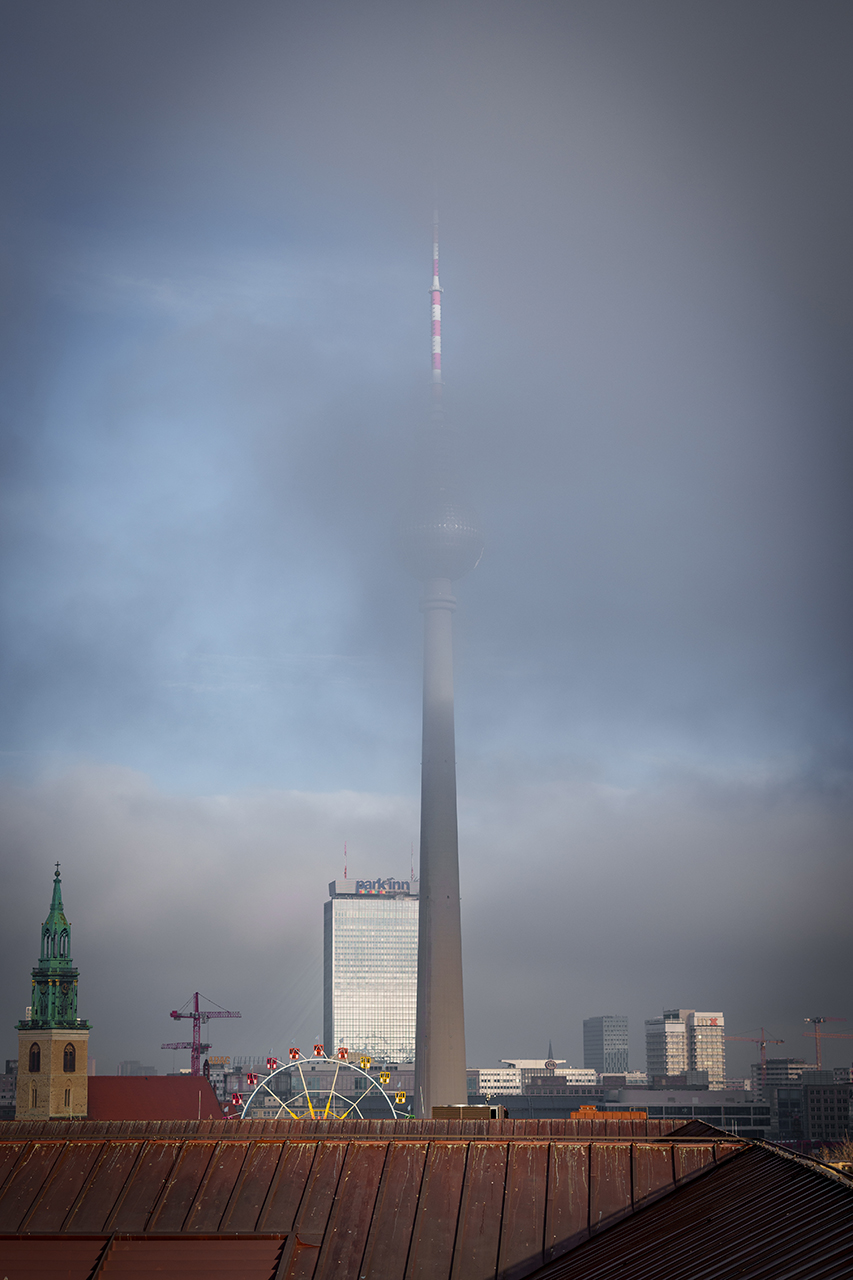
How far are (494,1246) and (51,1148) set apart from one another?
16.2m

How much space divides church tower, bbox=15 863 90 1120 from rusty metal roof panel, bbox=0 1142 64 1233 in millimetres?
96809

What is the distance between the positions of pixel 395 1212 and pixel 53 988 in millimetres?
107112

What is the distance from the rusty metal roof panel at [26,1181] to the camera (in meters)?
43.7

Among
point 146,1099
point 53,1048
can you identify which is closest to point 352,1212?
point 53,1048

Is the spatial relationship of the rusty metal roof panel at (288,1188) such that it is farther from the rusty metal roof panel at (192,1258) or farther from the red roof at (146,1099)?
the red roof at (146,1099)

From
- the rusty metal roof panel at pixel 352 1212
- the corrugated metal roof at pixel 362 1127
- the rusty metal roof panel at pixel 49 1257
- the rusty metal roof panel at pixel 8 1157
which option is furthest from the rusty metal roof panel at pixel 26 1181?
the corrugated metal roof at pixel 362 1127

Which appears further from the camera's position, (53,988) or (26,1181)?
(53,988)

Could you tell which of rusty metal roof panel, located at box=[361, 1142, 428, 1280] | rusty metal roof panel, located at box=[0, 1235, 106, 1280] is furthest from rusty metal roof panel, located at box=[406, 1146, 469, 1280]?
rusty metal roof panel, located at box=[0, 1235, 106, 1280]

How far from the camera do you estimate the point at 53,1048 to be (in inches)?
5433

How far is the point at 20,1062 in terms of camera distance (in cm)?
Result: 14062

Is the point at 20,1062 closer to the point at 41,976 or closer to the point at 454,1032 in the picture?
the point at 41,976

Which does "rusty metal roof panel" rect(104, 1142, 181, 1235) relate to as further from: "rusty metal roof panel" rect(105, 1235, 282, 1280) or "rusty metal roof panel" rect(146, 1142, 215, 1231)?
"rusty metal roof panel" rect(105, 1235, 282, 1280)

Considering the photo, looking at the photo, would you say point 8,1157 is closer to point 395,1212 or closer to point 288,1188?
point 288,1188

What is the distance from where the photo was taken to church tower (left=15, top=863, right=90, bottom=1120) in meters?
137
